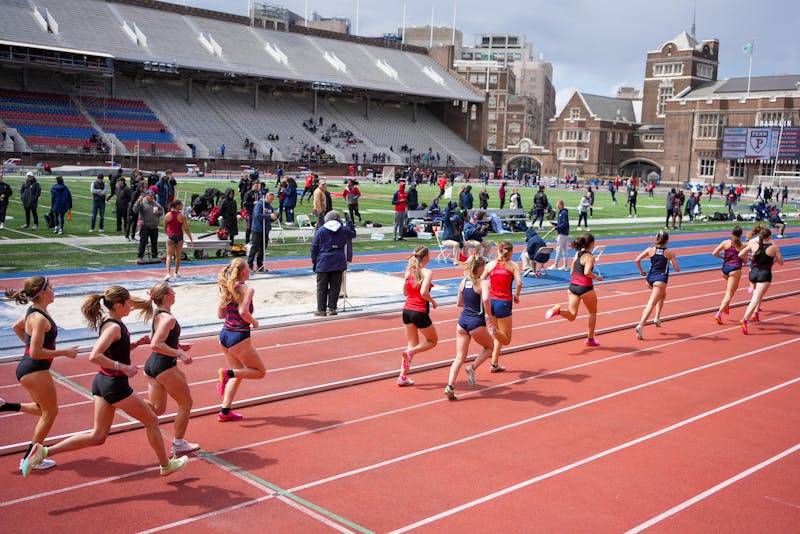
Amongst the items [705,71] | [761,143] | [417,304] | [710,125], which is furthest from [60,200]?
[705,71]

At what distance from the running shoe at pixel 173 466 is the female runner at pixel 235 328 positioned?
1.40m

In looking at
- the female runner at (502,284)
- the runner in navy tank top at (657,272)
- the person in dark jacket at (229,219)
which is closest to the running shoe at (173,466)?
the female runner at (502,284)

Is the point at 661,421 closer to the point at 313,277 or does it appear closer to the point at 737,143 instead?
the point at 313,277

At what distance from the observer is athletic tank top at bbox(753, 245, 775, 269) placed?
13724 millimetres

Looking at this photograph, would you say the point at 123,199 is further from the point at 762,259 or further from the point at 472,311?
the point at 762,259

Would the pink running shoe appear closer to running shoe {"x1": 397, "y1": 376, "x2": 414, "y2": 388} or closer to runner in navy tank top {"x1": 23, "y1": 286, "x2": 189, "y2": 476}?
runner in navy tank top {"x1": 23, "y1": 286, "x2": 189, "y2": 476}

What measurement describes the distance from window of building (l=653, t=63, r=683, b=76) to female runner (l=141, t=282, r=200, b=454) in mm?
109047

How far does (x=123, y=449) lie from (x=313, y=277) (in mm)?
10421

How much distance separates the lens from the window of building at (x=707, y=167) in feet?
305

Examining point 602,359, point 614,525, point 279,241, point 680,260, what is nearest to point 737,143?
point 680,260

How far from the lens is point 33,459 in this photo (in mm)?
6469

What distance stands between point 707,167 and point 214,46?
61.0 m

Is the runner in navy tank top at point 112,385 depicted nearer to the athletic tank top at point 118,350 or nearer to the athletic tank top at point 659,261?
the athletic tank top at point 118,350

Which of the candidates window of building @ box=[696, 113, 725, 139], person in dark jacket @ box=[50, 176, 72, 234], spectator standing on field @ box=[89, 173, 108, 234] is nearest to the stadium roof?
A: window of building @ box=[696, 113, 725, 139]
